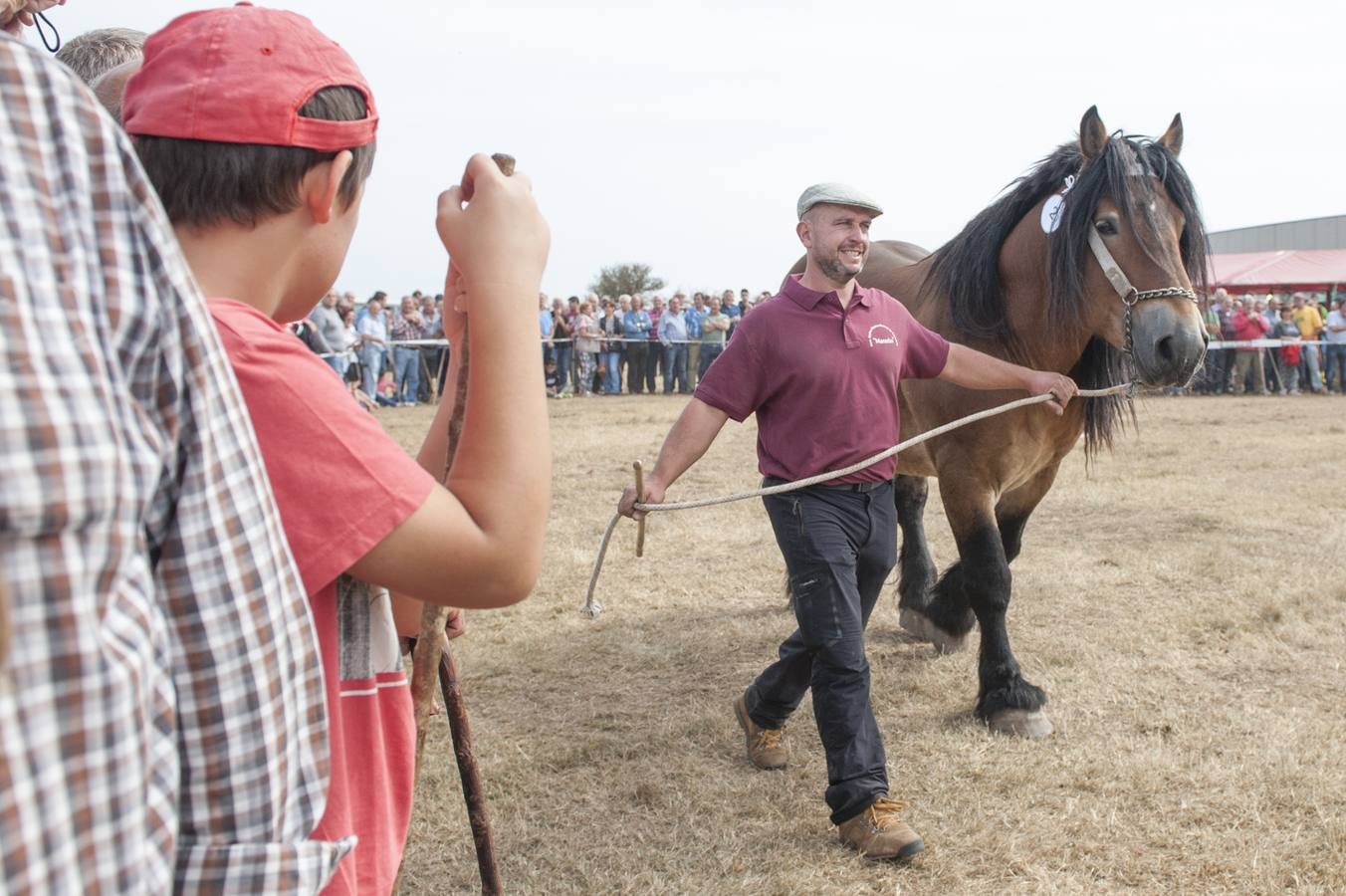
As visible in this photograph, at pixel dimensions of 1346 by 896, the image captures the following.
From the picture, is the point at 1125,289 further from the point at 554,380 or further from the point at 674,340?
the point at 674,340

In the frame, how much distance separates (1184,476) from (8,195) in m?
9.86

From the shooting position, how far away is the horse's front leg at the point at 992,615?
13.0ft

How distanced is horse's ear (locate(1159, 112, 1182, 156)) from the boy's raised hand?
3698 millimetres

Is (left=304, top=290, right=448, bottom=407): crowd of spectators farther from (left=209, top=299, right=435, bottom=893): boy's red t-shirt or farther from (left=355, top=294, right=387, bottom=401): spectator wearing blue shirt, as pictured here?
(left=209, top=299, right=435, bottom=893): boy's red t-shirt

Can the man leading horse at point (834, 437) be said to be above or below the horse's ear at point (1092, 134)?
below

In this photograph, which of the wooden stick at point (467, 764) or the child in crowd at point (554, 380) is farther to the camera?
the child in crowd at point (554, 380)

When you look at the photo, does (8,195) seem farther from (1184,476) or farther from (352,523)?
(1184,476)

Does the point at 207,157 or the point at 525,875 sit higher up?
the point at 207,157

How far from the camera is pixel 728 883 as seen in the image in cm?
306

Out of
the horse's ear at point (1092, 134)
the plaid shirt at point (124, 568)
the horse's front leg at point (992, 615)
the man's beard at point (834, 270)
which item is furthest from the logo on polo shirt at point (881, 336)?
the plaid shirt at point (124, 568)

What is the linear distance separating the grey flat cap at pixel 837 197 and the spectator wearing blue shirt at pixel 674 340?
16.7 metres

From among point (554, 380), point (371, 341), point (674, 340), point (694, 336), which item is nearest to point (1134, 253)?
point (371, 341)

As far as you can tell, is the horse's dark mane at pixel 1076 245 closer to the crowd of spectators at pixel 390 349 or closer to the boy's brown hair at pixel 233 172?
the boy's brown hair at pixel 233 172

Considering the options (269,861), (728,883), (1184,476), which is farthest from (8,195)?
Answer: (1184,476)
